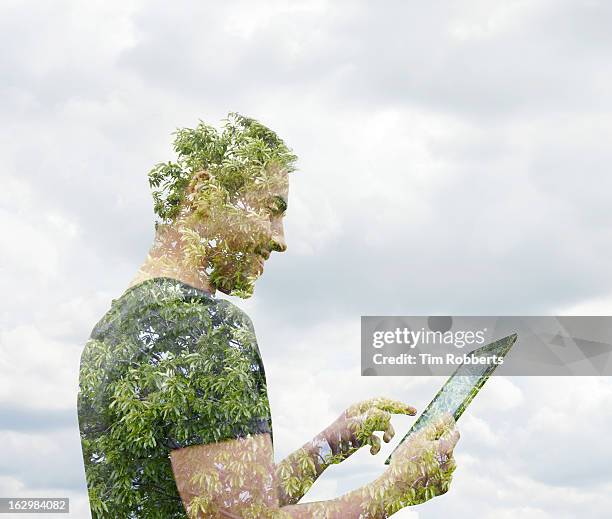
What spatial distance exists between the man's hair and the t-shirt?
57cm

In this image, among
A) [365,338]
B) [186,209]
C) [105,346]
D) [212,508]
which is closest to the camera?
[212,508]

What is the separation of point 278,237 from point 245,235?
0.22m

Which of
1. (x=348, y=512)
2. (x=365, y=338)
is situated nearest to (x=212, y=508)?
(x=348, y=512)

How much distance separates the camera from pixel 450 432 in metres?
4.89

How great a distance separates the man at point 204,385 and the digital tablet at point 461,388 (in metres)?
0.11

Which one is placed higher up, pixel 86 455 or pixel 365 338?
pixel 365 338

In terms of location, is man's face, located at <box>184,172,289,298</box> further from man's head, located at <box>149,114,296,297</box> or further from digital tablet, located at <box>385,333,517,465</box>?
digital tablet, located at <box>385,333,517,465</box>

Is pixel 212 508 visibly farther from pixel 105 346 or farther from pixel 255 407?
pixel 105 346

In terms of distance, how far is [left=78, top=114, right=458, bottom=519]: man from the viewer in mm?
4680

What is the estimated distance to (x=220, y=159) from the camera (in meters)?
5.34

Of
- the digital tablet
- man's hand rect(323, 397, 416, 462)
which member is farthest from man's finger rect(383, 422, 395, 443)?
the digital tablet

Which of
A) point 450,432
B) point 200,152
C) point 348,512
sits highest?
point 200,152

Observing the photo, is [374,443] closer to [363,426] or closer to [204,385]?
[363,426]

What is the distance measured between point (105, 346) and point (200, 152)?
1.16 meters
